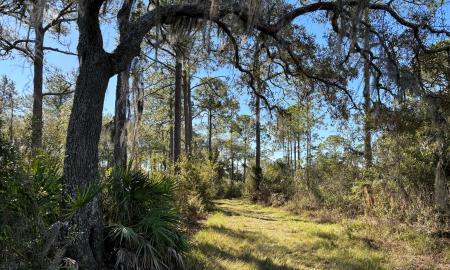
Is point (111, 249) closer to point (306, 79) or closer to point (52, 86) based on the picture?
point (306, 79)

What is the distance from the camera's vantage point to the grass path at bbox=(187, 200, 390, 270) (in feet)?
20.8

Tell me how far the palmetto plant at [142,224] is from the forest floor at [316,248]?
658 mm

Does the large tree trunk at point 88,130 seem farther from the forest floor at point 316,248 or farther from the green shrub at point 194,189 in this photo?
the green shrub at point 194,189

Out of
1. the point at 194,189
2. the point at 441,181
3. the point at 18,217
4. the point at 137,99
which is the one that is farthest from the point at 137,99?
the point at 194,189

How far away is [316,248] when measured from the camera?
7.96 meters

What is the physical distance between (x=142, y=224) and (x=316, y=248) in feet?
14.3

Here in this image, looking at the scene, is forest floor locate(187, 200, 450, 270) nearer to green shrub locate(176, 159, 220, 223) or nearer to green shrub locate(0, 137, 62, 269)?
green shrub locate(176, 159, 220, 223)

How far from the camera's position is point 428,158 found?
8.45m

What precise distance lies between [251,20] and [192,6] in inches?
44.9

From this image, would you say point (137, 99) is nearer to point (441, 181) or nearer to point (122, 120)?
point (122, 120)

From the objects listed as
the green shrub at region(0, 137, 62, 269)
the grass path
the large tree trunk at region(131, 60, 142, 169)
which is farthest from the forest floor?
the green shrub at region(0, 137, 62, 269)

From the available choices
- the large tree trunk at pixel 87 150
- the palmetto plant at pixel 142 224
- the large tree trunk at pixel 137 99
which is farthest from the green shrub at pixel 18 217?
the large tree trunk at pixel 137 99

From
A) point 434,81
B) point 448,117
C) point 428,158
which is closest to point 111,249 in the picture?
point 448,117

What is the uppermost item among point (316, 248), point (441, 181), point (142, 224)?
point (441, 181)
